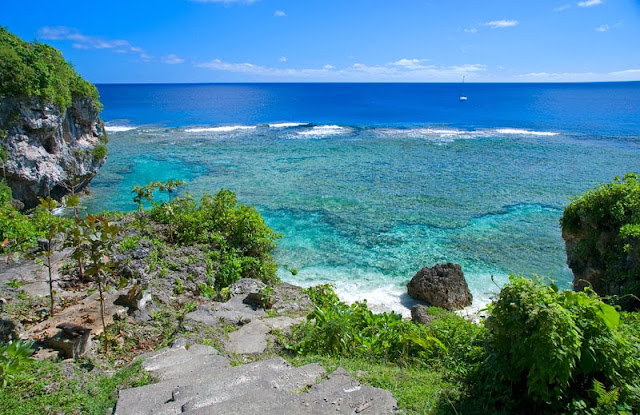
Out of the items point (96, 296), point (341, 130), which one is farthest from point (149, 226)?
point (341, 130)

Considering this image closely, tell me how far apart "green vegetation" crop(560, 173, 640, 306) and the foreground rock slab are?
23.7 feet

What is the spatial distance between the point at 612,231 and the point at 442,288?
15.7 feet

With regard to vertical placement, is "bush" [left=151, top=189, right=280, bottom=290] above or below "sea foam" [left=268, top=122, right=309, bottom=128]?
below

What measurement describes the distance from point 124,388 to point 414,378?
4003 millimetres

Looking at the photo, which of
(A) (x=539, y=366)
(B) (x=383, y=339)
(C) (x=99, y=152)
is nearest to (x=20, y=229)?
(B) (x=383, y=339)

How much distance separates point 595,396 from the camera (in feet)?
15.0

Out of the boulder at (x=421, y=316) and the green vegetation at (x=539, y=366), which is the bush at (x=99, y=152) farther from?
the green vegetation at (x=539, y=366)

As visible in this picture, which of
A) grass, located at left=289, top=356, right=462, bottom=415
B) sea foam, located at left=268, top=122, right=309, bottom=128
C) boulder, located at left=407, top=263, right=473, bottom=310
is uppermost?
sea foam, located at left=268, top=122, right=309, bottom=128

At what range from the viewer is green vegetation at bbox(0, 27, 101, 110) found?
693 inches

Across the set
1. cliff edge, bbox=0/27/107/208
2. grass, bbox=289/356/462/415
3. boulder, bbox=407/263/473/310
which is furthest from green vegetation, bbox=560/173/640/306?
cliff edge, bbox=0/27/107/208

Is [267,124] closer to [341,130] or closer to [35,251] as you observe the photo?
[341,130]

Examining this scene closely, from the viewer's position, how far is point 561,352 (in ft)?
14.2

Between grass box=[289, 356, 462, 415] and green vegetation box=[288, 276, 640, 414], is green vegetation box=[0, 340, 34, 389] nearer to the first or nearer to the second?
grass box=[289, 356, 462, 415]

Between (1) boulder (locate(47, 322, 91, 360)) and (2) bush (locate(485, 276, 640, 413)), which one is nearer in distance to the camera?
(2) bush (locate(485, 276, 640, 413))
